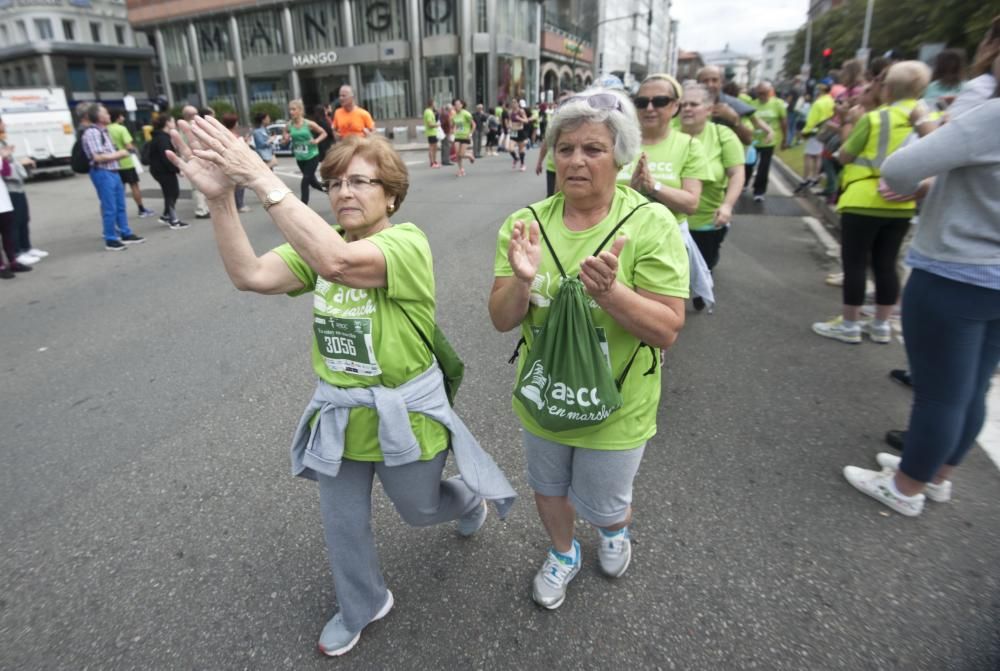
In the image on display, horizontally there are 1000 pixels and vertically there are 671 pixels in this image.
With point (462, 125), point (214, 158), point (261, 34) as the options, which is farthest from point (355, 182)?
point (261, 34)

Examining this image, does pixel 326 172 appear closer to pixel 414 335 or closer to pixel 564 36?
pixel 414 335

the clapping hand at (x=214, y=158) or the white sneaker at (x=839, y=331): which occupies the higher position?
the clapping hand at (x=214, y=158)

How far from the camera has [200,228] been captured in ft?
32.0

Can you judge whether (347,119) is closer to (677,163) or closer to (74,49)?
(677,163)

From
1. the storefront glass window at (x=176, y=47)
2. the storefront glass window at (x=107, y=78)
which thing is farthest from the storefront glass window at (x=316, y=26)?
the storefront glass window at (x=107, y=78)

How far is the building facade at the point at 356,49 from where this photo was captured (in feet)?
121

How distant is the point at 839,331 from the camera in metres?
4.67

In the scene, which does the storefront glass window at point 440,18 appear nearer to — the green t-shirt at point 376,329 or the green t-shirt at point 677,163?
the green t-shirt at point 677,163

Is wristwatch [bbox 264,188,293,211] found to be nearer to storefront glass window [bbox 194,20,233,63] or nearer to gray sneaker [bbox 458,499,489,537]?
gray sneaker [bbox 458,499,489,537]

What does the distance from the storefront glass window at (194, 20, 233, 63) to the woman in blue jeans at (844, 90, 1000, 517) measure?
5237cm

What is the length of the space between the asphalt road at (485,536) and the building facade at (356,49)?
112 feet

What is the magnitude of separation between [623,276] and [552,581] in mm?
1240

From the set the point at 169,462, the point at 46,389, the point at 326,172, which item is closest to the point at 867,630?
the point at 326,172

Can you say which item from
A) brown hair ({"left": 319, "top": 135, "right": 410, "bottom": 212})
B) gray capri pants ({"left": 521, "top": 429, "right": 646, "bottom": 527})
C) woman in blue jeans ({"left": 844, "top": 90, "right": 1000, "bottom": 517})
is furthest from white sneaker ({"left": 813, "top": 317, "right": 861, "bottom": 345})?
brown hair ({"left": 319, "top": 135, "right": 410, "bottom": 212})
